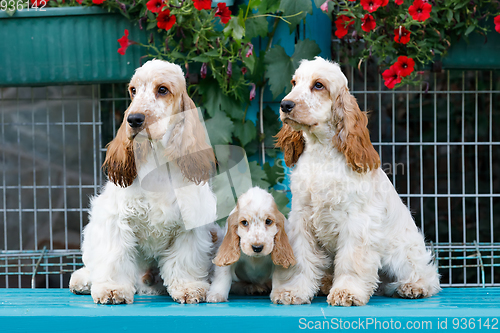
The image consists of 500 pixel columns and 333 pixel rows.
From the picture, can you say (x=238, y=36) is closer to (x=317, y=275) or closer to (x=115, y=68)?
(x=115, y=68)

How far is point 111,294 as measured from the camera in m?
2.33

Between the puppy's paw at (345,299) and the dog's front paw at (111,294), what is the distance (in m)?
0.93

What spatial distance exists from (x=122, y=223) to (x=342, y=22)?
1752 mm

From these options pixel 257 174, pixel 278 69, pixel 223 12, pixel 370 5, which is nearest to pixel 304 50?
pixel 278 69

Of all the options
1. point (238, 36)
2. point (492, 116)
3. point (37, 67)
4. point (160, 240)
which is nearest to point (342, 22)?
point (238, 36)

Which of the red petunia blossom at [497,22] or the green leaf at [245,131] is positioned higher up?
the red petunia blossom at [497,22]

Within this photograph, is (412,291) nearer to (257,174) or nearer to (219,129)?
(257,174)

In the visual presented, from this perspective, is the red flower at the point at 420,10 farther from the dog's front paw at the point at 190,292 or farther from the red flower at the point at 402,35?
the dog's front paw at the point at 190,292

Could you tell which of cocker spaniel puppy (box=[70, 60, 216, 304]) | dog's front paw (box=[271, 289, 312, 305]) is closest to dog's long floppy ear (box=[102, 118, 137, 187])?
cocker spaniel puppy (box=[70, 60, 216, 304])

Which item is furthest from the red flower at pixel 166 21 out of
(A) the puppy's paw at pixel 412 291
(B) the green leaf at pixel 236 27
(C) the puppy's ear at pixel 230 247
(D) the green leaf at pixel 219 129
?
(A) the puppy's paw at pixel 412 291

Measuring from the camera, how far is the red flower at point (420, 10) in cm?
286

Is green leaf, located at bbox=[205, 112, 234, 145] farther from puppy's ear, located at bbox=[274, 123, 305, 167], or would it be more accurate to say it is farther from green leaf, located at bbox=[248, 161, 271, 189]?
puppy's ear, located at bbox=[274, 123, 305, 167]

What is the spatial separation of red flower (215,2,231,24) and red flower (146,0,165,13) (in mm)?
323

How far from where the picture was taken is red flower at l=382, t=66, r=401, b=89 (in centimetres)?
301
